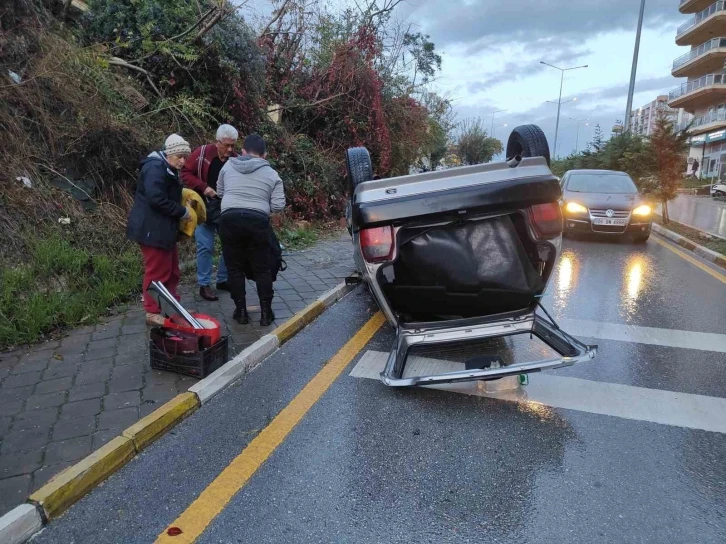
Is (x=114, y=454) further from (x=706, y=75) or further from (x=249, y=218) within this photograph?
(x=706, y=75)

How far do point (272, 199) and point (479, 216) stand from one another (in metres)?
2.09

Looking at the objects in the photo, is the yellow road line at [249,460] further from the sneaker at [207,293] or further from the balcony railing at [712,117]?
the balcony railing at [712,117]

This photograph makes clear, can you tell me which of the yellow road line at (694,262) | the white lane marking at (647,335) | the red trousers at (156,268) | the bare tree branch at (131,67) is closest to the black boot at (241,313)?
the red trousers at (156,268)

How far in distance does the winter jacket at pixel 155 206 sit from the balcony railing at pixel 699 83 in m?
54.8

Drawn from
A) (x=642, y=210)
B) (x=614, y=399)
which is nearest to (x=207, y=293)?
(x=614, y=399)

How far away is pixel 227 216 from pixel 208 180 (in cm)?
114

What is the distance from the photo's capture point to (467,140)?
4644cm

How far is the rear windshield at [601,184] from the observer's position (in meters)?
11.4

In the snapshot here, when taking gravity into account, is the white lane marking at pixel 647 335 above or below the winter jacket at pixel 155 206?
below

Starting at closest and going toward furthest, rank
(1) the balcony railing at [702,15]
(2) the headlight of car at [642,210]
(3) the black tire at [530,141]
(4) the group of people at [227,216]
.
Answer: (3) the black tire at [530,141] < (4) the group of people at [227,216] < (2) the headlight of car at [642,210] < (1) the balcony railing at [702,15]

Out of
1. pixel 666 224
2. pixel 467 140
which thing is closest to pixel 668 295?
pixel 666 224

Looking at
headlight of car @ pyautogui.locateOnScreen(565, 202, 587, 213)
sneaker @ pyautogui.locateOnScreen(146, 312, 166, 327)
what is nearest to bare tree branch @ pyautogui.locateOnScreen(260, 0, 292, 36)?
headlight of car @ pyautogui.locateOnScreen(565, 202, 587, 213)

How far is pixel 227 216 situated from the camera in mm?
4707

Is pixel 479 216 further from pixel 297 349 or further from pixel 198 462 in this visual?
pixel 198 462
